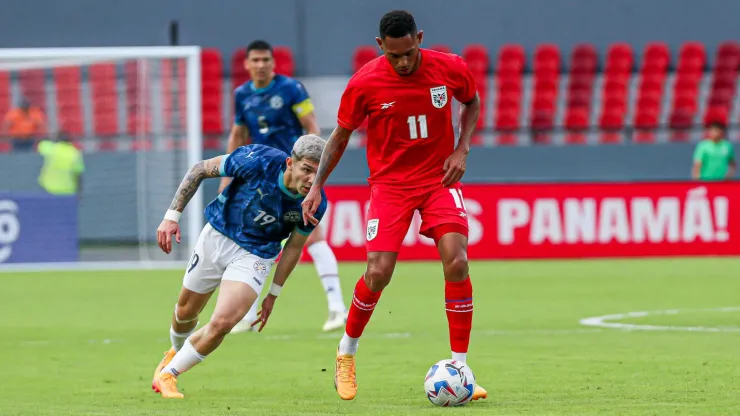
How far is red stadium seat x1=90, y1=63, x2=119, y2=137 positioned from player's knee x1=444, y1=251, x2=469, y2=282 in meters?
15.9

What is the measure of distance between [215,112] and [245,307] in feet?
57.4

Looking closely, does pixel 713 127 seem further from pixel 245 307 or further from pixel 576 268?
pixel 245 307

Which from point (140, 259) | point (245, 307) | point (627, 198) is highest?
point (245, 307)

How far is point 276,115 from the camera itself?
10.8 meters

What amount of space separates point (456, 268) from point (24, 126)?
1697 cm

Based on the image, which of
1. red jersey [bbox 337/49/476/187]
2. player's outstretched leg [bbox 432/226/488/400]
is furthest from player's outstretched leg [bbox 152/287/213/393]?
player's outstretched leg [bbox 432/226/488/400]

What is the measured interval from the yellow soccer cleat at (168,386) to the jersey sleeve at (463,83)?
222 centimetres

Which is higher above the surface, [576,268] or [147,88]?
[147,88]

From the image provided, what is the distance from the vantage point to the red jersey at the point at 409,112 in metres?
6.89

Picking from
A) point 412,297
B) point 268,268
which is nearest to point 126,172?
point 412,297

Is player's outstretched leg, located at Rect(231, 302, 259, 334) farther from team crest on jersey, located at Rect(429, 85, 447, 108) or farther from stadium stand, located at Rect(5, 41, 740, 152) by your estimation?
stadium stand, located at Rect(5, 41, 740, 152)

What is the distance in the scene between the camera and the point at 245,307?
278 inches

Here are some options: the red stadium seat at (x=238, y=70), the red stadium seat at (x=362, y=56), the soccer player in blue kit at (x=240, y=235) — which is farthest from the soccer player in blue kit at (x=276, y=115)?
the red stadium seat at (x=238, y=70)

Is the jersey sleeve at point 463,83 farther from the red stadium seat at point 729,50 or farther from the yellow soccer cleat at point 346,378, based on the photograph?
the red stadium seat at point 729,50
